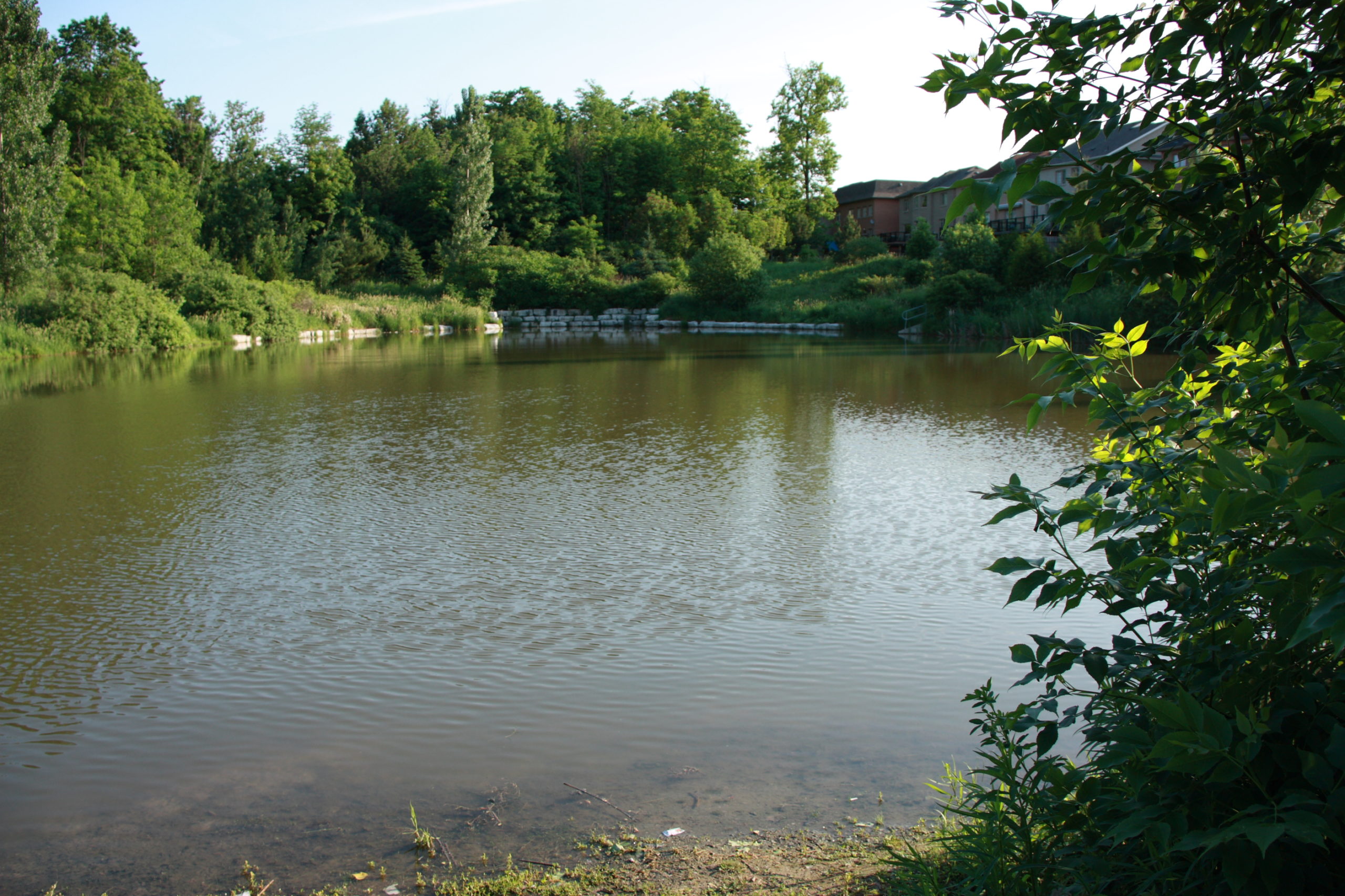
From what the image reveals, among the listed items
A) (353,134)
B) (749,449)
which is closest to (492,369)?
(749,449)

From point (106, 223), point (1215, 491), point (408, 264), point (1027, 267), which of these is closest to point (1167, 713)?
point (1215, 491)

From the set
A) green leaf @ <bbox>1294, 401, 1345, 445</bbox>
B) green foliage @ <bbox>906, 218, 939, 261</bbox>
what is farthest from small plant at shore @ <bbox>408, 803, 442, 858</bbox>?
green foliage @ <bbox>906, 218, 939, 261</bbox>

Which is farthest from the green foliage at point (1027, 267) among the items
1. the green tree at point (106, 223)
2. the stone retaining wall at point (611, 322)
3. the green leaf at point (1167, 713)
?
the green leaf at point (1167, 713)

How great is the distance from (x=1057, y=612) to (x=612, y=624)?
112 inches

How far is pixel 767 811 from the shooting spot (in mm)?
3623

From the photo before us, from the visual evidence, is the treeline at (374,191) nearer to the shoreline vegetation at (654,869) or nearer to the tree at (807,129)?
the tree at (807,129)

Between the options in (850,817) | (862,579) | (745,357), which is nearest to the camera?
(850,817)

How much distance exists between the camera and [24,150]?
30.1 meters

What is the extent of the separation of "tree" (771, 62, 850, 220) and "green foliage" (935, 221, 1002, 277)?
31.7m

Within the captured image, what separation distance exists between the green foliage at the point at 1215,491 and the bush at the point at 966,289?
1388 inches

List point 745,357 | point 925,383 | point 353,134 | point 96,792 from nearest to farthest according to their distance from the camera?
1. point 96,792
2. point 925,383
3. point 745,357
4. point 353,134

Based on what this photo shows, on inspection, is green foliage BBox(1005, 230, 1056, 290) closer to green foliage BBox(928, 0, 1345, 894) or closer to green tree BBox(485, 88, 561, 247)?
green tree BBox(485, 88, 561, 247)

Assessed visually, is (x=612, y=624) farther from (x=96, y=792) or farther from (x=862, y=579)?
(x=96, y=792)

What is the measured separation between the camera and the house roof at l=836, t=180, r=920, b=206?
71.4 meters
